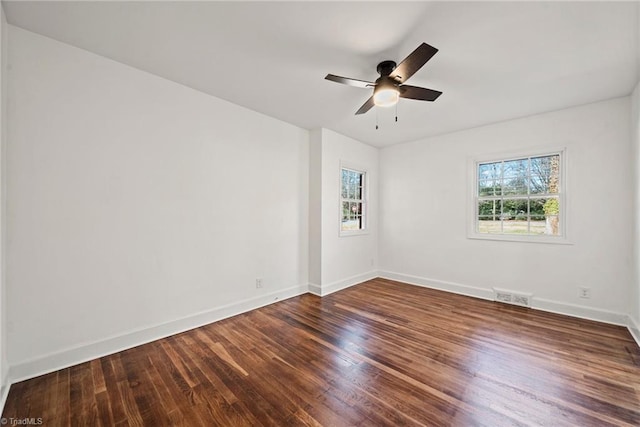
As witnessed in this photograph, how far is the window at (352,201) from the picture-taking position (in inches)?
180

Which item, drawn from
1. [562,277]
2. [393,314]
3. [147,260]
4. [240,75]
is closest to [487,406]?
[393,314]

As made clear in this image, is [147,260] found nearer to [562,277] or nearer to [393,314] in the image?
[393,314]

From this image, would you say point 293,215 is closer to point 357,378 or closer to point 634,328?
point 357,378

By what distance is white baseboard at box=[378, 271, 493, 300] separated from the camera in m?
3.91

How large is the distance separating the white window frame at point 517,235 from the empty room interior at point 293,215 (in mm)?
30

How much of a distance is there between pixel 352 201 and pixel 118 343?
3781 millimetres

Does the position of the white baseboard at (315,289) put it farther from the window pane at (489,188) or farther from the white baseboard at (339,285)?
the window pane at (489,188)

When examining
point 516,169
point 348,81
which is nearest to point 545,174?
point 516,169

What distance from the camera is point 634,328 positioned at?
8.85 feet

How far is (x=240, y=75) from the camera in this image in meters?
2.59

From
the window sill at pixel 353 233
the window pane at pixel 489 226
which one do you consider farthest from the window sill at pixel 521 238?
the window sill at pixel 353 233

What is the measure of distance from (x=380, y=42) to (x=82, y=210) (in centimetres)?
290

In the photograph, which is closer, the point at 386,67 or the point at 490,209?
the point at 386,67

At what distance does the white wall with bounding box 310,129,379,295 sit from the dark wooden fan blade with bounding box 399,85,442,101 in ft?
5.93
